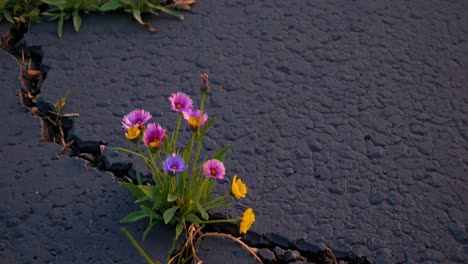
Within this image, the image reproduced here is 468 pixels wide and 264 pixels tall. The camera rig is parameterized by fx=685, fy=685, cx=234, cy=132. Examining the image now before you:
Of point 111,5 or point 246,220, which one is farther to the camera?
point 111,5

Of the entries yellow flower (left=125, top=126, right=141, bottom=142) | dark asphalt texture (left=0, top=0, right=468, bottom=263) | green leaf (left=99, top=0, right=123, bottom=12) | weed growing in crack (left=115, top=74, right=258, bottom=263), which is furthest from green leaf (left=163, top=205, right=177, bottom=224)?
green leaf (left=99, top=0, right=123, bottom=12)

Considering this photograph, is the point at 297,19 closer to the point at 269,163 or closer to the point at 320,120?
the point at 320,120

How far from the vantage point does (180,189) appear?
89.4 inches

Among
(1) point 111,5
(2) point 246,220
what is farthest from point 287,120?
(1) point 111,5

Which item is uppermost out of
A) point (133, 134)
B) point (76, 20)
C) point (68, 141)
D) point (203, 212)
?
point (133, 134)

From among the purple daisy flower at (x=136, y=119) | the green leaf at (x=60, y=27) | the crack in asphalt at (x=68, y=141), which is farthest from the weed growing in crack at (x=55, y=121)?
the purple daisy flower at (x=136, y=119)

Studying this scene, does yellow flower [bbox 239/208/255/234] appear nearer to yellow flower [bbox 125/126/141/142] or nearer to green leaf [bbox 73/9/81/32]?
yellow flower [bbox 125/126/141/142]

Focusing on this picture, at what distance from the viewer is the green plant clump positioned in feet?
10.2

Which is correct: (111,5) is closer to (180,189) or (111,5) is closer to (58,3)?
(58,3)

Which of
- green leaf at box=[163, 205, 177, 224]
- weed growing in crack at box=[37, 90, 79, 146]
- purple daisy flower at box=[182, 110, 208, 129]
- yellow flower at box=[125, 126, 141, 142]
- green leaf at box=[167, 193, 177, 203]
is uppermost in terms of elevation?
purple daisy flower at box=[182, 110, 208, 129]

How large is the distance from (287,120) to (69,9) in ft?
3.89

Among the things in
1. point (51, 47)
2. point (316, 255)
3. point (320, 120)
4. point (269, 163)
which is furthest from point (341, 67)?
point (51, 47)

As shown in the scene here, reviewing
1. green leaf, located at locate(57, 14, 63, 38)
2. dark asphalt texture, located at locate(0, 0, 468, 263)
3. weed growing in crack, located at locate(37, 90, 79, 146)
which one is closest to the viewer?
dark asphalt texture, located at locate(0, 0, 468, 263)

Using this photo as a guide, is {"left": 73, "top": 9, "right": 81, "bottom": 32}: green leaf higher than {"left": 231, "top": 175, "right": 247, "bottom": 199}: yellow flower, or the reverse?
{"left": 231, "top": 175, "right": 247, "bottom": 199}: yellow flower
